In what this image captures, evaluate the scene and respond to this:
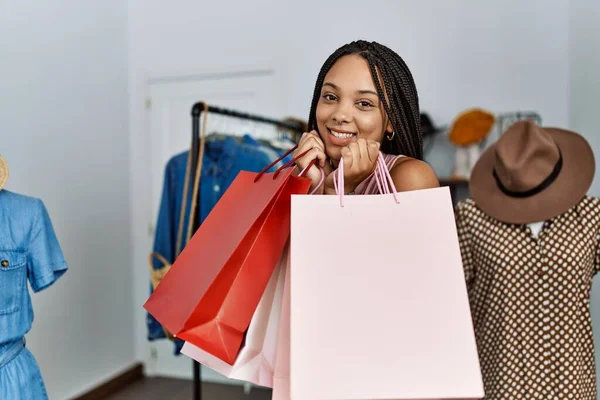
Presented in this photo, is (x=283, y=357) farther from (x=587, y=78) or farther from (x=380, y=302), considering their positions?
(x=587, y=78)

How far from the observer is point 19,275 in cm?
134

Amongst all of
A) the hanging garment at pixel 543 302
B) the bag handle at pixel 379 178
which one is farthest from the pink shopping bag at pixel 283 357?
the hanging garment at pixel 543 302

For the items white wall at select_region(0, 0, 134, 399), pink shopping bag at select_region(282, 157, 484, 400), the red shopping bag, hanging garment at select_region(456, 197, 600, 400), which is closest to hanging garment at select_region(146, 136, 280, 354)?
white wall at select_region(0, 0, 134, 399)

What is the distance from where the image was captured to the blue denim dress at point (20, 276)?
4.15 ft

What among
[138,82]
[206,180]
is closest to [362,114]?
[206,180]

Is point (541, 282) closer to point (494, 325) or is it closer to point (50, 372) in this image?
point (494, 325)

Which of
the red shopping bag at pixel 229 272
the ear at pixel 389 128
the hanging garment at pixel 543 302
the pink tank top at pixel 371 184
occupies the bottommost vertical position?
the hanging garment at pixel 543 302

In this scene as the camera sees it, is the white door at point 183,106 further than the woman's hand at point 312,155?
Yes

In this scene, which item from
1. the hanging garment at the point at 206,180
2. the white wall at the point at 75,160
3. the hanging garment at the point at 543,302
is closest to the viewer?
the hanging garment at the point at 543,302

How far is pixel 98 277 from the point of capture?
3076 mm

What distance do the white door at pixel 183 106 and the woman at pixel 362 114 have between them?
2.48 meters

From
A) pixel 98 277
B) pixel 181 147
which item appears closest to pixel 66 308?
pixel 98 277

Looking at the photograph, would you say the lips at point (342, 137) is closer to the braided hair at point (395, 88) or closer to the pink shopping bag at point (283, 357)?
the braided hair at point (395, 88)

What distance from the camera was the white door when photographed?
3254mm
